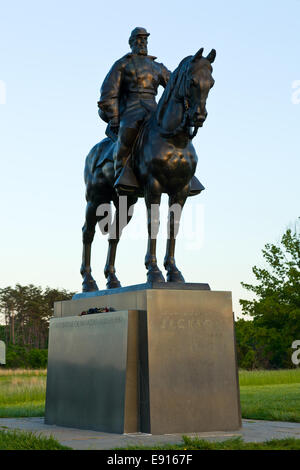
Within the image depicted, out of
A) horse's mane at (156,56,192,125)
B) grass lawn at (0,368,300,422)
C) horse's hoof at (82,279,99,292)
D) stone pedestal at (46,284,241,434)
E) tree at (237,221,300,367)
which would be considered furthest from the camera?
tree at (237,221,300,367)

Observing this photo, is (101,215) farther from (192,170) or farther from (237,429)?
(237,429)

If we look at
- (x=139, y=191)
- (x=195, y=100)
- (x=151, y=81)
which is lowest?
(x=139, y=191)

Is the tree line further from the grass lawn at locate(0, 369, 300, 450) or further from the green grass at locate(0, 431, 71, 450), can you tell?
the green grass at locate(0, 431, 71, 450)

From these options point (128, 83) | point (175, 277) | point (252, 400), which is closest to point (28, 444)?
point (175, 277)

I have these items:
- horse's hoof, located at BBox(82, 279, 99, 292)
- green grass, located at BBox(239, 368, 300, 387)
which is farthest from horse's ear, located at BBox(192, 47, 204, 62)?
green grass, located at BBox(239, 368, 300, 387)

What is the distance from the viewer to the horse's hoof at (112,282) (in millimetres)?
11500

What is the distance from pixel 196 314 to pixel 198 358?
0.58 m

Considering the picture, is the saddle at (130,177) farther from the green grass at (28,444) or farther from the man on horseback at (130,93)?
the green grass at (28,444)

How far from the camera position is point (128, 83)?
35.9ft

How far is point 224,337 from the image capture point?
9.43 metres

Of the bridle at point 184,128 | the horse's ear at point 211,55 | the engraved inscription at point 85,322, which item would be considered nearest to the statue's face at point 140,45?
the bridle at point 184,128

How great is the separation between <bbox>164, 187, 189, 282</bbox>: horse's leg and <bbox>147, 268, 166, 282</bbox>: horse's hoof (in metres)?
0.28

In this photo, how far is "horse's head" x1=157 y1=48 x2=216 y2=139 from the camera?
894cm
